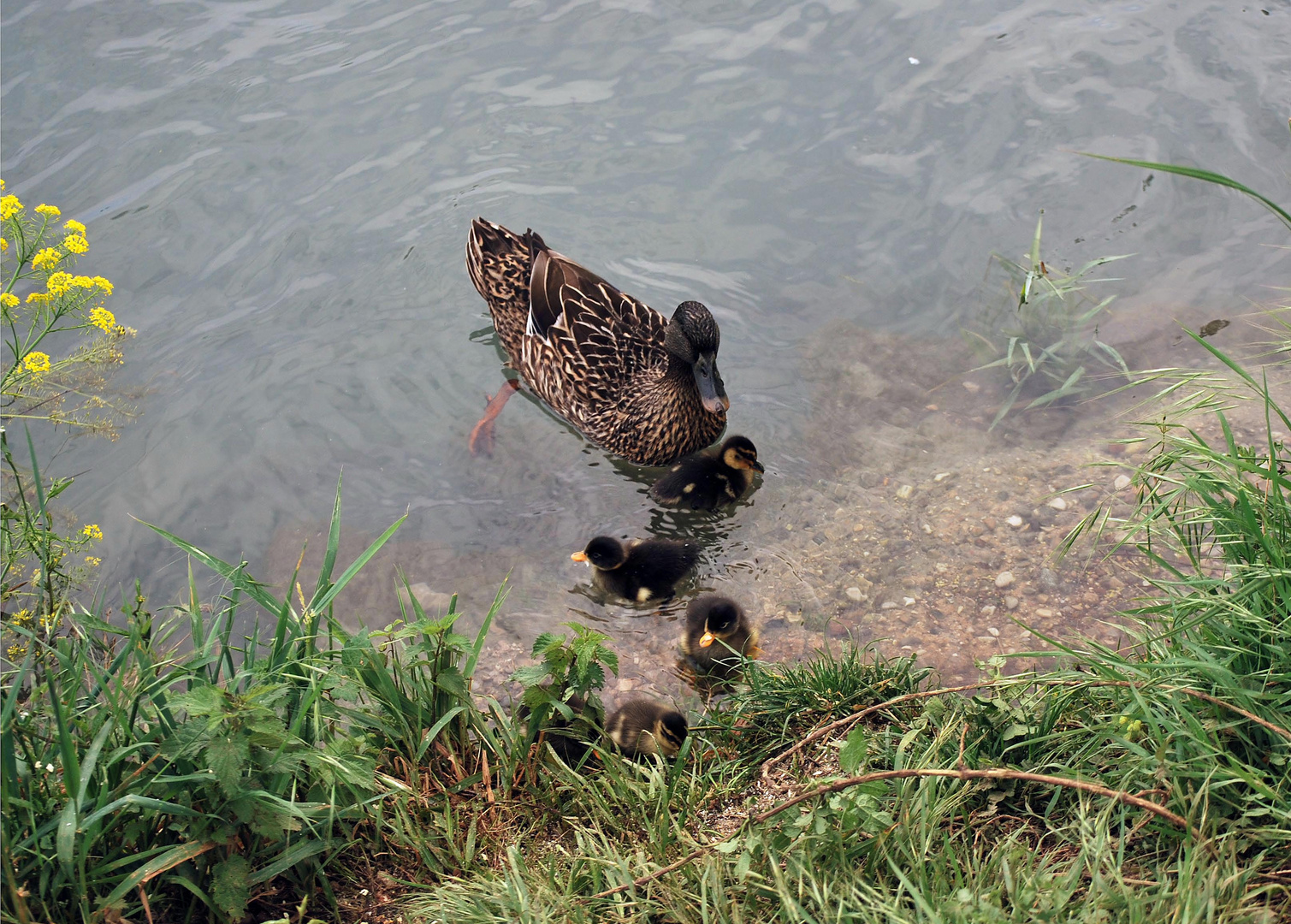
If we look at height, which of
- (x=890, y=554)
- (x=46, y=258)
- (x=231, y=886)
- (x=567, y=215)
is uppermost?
(x=46, y=258)

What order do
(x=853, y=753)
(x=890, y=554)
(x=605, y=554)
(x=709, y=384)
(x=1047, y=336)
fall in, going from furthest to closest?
1. (x=1047, y=336)
2. (x=709, y=384)
3. (x=890, y=554)
4. (x=605, y=554)
5. (x=853, y=753)

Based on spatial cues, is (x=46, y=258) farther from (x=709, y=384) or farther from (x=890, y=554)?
(x=890, y=554)

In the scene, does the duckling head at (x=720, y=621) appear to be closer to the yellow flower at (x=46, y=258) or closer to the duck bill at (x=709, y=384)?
the duck bill at (x=709, y=384)

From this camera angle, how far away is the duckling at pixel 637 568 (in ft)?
13.0

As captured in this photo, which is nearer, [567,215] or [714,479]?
[714,479]

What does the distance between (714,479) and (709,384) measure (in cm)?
46

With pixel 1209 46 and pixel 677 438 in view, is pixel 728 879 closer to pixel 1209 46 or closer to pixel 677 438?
pixel 677 438

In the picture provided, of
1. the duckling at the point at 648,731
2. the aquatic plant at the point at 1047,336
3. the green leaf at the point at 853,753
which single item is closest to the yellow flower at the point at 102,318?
the duckling at the point at 648,731

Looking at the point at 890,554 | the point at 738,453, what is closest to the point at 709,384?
the point at 738,453

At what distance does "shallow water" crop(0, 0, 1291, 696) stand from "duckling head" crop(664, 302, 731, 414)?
434 millimetres

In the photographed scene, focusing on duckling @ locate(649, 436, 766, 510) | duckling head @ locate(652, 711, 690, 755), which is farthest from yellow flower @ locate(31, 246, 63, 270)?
duckling @ locate(649, 436, 766, 510)

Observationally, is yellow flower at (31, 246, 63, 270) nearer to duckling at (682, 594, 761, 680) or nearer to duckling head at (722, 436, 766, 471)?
duckling at (682, 594, 761, 680)

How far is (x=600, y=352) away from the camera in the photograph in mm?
5074

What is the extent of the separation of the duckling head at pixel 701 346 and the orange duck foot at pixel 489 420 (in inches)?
42.4
